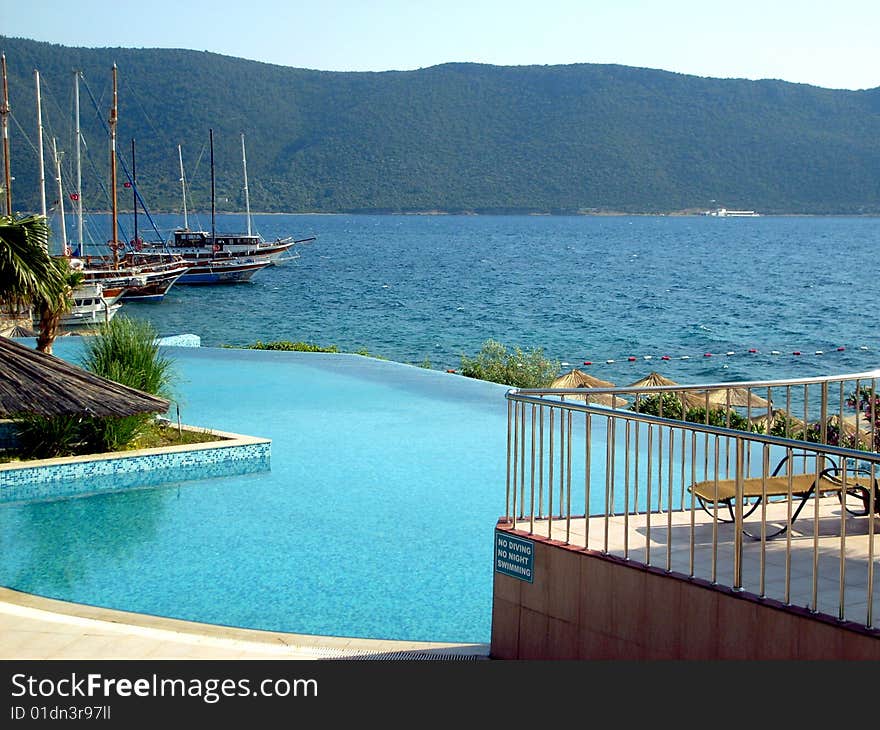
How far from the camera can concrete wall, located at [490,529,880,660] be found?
3.88 m

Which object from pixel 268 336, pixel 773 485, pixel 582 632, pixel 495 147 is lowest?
pixel 268 336

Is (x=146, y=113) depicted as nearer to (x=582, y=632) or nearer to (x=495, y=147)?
(x=495, y=147)

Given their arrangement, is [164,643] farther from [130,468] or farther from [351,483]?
[130,468]

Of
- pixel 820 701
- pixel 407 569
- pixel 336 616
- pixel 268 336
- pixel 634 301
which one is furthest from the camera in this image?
pixel 634 301

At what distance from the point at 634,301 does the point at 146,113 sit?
248 feet

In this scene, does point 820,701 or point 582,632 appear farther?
point 582,632

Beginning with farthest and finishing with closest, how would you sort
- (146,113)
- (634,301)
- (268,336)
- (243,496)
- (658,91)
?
(658,91)
(146,113)
(634,301)
(268,336)
(243,496)

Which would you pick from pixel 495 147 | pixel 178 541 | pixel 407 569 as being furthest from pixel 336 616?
pixel 495 147

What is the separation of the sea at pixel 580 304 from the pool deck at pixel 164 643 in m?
20.8

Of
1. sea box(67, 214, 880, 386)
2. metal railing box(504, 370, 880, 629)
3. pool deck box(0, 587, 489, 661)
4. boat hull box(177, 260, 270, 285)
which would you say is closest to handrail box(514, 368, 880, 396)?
metal railing box(504, 370, 880, 629)

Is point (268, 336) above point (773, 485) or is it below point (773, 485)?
below

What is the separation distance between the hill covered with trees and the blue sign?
109953 mm

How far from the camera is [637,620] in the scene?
4.41 m

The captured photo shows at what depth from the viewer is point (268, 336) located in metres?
39.8
